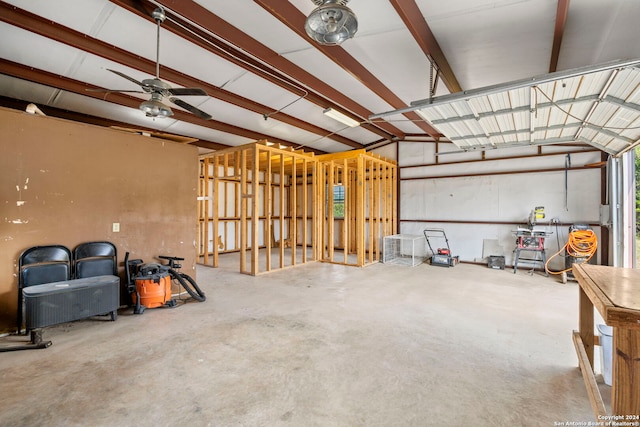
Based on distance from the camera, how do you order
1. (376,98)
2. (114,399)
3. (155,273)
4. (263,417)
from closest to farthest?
(263,417) < (114,399) < (155,273) < (376,98)

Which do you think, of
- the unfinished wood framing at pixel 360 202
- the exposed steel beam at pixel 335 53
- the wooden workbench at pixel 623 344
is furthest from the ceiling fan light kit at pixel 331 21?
the unfinished wood framing at pixel 360 202

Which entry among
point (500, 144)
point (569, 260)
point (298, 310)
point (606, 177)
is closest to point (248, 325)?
A: point (298, 310)

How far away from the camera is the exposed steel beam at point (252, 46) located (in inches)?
114

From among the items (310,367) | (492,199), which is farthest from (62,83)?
(492,199)

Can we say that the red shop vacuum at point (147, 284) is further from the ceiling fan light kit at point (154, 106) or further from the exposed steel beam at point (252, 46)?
the exposed steel beam at point (252, 46)

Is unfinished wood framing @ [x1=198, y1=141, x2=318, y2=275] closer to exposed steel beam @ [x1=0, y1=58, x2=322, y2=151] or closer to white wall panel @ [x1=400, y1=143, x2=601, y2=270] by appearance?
exposed steel beam @ [x1=0, y1=58, x2=322, y2=151]

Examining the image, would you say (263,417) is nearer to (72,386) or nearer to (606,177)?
(72,386)

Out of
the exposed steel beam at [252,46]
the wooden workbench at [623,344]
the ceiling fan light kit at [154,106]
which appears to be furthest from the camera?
the ceiling fan light kit at [154,106]

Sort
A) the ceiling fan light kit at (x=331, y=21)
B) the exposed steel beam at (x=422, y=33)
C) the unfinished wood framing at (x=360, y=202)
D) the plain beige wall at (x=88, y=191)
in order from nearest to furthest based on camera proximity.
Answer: the ceiling fan light kit at (x=331, y=21) < the exposed steel beam at (x=422, y=33) < the plain beige wall at (x=88, y=191) < the unfinished wood framing at (x=360, y=202)

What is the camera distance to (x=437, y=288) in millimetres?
4984

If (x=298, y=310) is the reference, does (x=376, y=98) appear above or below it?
above

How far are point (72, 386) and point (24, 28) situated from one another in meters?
3.68

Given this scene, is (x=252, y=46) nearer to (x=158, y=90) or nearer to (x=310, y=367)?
(x=158, y=90)

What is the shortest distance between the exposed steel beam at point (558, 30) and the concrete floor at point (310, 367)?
3219 mm
